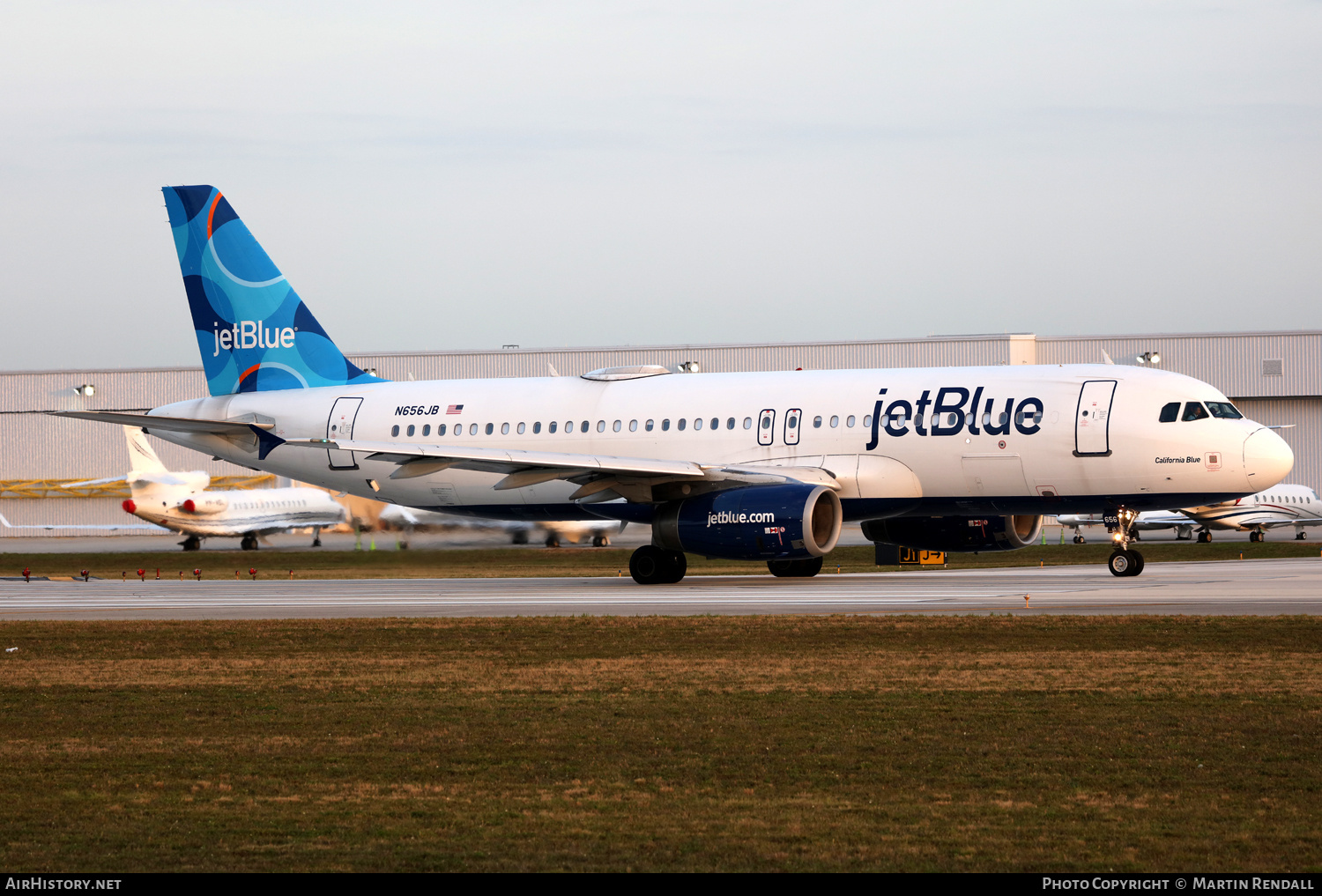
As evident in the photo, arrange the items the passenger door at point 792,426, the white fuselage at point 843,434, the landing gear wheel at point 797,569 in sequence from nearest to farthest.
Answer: the white fuselage at point 843,434 < the passenger door at point 792,426 < the landing gear wheel at point 797,569

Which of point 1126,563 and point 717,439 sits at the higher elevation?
point 717,439

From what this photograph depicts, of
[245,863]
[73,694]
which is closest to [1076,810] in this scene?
[245,863]

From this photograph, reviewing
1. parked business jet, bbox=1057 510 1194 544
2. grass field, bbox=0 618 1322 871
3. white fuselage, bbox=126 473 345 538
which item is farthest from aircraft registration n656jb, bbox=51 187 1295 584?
parked business jet, bbox=1057 510 1194 544

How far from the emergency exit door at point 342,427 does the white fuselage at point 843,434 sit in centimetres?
4

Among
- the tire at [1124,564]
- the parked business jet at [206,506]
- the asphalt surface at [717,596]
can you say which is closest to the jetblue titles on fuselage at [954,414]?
the asphalt surface at [717,596]

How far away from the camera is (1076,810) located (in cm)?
814

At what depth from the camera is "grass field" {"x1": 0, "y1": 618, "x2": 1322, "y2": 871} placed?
24.7 feet

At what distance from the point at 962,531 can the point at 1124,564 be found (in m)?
3.29

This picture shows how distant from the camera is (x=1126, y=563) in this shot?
27766 mm

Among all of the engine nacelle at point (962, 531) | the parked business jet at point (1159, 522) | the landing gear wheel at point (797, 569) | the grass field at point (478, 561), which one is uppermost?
the engine nacelle at point (962, 531)

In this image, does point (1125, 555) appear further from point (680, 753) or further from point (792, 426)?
point (680, 753)

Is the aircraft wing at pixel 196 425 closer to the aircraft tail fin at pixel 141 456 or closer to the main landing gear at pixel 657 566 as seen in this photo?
the main landing gear at pixel 657 566

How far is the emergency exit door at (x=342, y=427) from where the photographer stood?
32562 millimetres

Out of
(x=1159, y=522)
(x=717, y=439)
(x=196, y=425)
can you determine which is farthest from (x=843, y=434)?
(x=1159, y=522)
